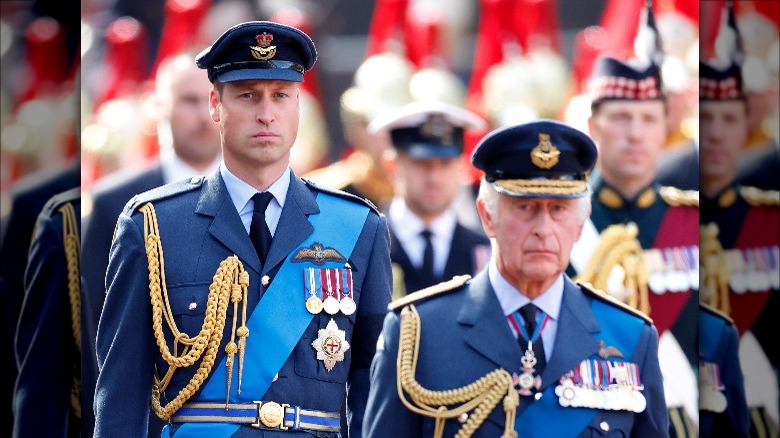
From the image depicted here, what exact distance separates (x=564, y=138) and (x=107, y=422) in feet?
5.46

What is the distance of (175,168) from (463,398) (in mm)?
1805

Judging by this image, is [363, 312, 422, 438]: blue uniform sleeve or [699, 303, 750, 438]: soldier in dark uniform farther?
[699, 303, 750, 438]: soldier in dark uniform

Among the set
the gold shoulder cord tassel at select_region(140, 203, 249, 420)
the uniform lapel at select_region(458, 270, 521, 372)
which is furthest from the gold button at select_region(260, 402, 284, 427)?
the uniform lapel at select_region(458, 270, 521, 372)

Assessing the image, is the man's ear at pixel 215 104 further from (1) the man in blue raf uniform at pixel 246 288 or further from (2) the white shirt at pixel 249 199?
(2) the white shirt at pixel 249 199

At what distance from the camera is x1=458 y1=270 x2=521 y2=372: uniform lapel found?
4586 mm

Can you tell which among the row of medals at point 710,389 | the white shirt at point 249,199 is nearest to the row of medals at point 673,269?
the row of medals at point 710,389

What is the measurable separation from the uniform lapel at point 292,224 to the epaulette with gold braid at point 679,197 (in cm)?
161

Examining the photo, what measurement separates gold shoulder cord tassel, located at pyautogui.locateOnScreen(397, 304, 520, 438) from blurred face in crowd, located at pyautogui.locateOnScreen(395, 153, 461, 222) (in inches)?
53.0

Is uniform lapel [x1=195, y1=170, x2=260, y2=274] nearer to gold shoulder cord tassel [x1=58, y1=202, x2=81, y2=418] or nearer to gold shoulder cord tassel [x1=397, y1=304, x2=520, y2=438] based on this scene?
gold shoulder cord tassel [x1=397, y1=304, x2=520, y2=438]

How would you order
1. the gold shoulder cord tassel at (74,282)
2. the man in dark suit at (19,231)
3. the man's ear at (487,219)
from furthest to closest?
1. the man in dark suit at (19,231)
2. the gold shoulder cord tassel at (74,282)
3. the man's ear at (487,219)

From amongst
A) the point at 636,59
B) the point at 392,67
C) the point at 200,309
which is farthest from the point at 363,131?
the point at 200,309

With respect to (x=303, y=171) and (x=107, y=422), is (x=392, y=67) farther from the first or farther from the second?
(x=107, y=422)

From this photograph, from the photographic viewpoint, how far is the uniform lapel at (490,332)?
4586mm

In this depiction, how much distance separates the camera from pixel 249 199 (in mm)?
4781
